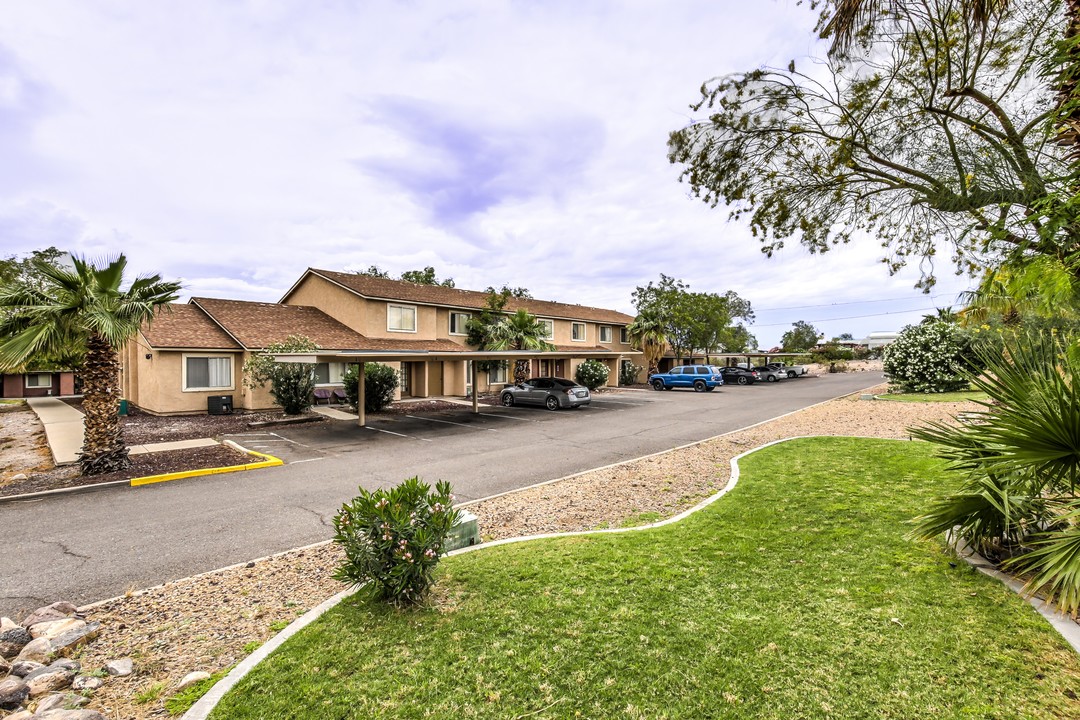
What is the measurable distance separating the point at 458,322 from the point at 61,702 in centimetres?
2570

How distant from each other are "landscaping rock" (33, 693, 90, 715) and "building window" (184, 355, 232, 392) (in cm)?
1968

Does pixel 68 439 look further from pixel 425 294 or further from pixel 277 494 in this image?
pixel 425 294

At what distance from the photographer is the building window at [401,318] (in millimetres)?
25078

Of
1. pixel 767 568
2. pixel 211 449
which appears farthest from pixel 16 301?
pixel 767 568

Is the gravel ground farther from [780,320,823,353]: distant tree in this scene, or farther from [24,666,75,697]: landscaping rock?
[780,320,823,353]: distant tree

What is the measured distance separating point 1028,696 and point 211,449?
1535 centimetres

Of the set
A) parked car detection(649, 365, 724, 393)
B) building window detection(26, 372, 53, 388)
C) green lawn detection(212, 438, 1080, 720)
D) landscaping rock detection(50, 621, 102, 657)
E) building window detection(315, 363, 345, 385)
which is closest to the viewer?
green lawn detection(212, 438, 1080, 720)

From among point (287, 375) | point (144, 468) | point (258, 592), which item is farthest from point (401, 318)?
point (258, 592)

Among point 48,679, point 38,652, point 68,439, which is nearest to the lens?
point 48,679

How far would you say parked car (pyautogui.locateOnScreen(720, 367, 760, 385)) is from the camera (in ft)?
135

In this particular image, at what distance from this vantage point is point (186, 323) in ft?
69.9

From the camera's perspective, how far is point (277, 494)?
8.91 metres

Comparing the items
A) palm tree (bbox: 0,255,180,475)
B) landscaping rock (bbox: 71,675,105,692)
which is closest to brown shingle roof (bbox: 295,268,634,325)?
palm tree (bbox: 0,255,180,475)

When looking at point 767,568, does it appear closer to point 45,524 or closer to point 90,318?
point 45,524
